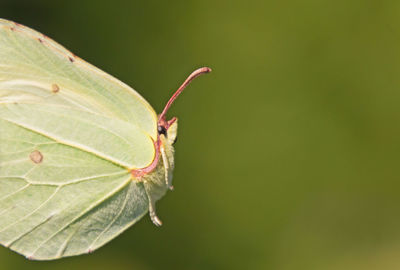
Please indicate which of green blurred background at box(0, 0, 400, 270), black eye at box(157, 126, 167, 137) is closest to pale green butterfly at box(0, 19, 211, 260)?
black eye at box(157, 126, 167, 137)

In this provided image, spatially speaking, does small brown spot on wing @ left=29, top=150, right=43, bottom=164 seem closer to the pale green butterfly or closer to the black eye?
the pale green butterfly

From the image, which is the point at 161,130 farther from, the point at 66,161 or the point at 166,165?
the point at 66,161

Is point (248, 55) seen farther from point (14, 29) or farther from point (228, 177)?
point (14, 29)

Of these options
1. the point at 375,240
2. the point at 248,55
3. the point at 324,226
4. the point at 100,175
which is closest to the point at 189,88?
the point at 248,55

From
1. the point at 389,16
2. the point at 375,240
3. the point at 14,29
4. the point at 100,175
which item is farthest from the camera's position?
the point at 389,16

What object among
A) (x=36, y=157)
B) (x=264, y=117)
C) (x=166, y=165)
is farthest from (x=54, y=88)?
(x=264, y=117)

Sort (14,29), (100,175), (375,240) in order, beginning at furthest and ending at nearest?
1. (375,240)
2. (100,175)
3. (14,29)
